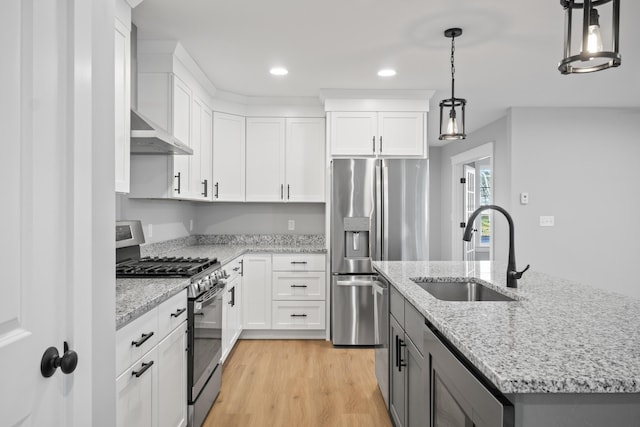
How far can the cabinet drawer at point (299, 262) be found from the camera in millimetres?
4027

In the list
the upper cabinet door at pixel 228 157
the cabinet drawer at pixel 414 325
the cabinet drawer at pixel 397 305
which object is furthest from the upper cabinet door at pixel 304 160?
the cabinet drawer at pixel 414 325

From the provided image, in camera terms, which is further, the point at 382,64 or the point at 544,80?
the point at 544,80

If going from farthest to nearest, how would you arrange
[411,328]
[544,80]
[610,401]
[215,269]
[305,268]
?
[305,268], [544,80], [215,269], [411,328], [610,401]

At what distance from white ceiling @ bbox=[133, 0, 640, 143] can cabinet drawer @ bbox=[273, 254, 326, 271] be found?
1713 mm

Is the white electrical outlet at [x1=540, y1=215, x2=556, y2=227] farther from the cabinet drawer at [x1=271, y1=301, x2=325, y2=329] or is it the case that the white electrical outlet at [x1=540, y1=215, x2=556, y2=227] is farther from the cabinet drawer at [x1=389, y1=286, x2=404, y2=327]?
the cabinet drawer at [x1=389, y1=286, x2=404, y2=327]

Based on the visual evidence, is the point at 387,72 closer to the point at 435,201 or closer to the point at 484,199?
the point at 435,201

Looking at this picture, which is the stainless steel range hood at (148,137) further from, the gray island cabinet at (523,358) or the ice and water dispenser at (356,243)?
the ice and water dispenser at (356,243)

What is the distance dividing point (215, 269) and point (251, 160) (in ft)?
6.15

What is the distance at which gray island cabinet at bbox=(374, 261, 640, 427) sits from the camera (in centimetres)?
88

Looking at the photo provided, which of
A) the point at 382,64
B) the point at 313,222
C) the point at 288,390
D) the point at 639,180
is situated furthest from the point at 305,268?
the point at 639,180

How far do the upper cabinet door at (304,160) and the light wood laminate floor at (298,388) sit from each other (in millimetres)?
1588

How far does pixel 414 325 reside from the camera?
175cm

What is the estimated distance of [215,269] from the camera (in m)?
2.72

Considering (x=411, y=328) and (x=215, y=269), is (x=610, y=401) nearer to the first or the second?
(x=411, y=328)
